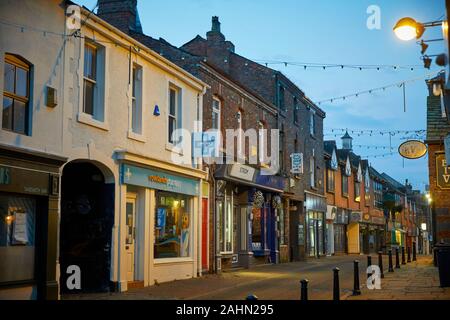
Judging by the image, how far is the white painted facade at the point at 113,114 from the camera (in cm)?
1214

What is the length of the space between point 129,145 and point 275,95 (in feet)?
47.7

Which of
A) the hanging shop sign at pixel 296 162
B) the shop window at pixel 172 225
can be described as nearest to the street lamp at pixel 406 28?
the shop window at pixel 172 225

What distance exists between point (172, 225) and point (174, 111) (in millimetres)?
3693

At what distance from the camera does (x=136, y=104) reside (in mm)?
16281

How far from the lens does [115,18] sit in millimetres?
20578

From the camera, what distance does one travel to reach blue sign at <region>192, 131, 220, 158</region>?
64.7 ft

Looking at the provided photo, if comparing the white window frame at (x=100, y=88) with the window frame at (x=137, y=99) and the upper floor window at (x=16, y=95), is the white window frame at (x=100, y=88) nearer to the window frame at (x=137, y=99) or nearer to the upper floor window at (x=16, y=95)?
the window frame at (x=137, y=99)

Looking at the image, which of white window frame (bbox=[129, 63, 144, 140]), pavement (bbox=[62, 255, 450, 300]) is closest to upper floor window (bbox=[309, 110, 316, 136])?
pavement (bbox=[62, 255, 450, 300])

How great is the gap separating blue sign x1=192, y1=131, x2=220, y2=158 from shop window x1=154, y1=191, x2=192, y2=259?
1.64 meters

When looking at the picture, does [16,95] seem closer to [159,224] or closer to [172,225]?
[159,224]

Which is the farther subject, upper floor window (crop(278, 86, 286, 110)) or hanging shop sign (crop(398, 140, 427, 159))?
upper floor window (crop(278, 86, 286, 110))

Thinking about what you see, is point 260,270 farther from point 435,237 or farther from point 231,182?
point 435,237

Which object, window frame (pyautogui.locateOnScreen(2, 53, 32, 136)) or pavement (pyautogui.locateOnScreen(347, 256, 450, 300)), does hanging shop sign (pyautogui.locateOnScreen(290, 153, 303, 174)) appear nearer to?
pavement (pyautogui.locateOnScreen(347, 256, 450, 300))

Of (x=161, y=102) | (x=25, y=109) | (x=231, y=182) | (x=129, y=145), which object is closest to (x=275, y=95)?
(x=231, y=182)
